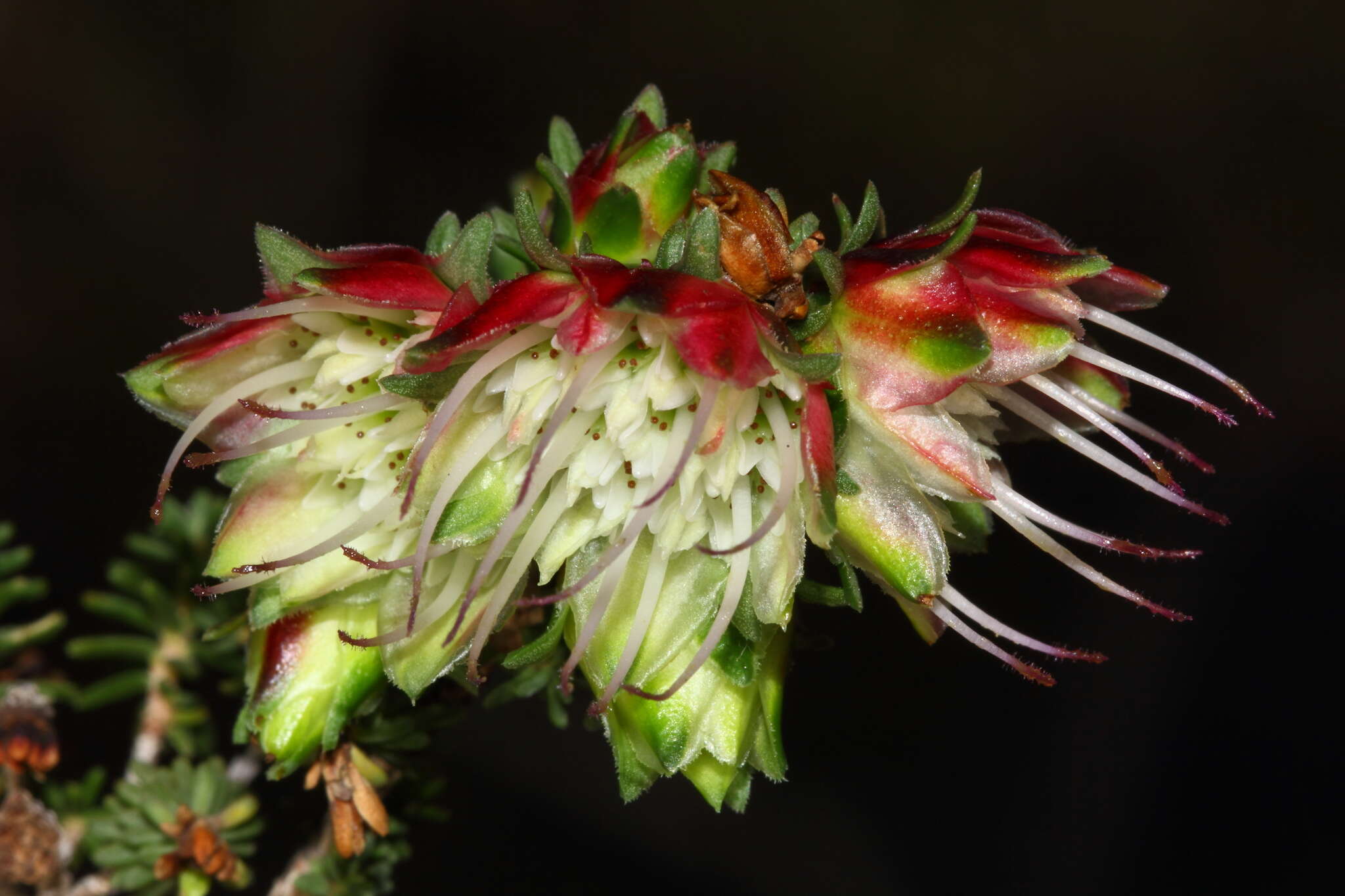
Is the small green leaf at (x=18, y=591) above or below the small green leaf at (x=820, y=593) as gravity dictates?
below

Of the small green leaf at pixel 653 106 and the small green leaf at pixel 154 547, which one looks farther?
the small green leaf at pixel 154 547

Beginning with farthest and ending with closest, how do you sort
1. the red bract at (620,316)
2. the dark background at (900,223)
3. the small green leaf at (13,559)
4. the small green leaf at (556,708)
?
1. the dark background at (900,223)
2. the small green leaf at (13,559)
3. the small green leaf at (556,708)
4. the red bract at (620,316)

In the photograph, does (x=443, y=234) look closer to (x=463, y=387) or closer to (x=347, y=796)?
(x=463, y=387)

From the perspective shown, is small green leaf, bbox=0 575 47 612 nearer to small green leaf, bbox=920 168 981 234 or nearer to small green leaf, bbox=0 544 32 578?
small green leaf, bbox=0 544 32 578

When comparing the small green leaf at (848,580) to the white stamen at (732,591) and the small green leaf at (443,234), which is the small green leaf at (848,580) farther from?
the small green leaf at (443,234)

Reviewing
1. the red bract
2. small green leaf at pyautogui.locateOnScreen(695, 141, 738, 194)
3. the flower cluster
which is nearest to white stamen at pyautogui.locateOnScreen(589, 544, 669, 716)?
the flower cluster

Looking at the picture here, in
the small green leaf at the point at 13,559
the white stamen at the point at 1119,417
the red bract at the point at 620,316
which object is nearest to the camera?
the red bract at the point at 620,316

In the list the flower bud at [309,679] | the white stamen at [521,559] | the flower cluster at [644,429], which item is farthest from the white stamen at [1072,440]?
the flower bud at [309,679]

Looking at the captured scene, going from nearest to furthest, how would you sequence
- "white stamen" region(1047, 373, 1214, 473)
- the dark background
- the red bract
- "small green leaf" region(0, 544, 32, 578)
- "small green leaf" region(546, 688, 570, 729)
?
the red bract
"white stamen" region(1047, 373, 1214, 473)
"small green leaf" region(546, 688, 570, 729)
"small green leaf" region(0, 544, 32, 578)
the dark background
